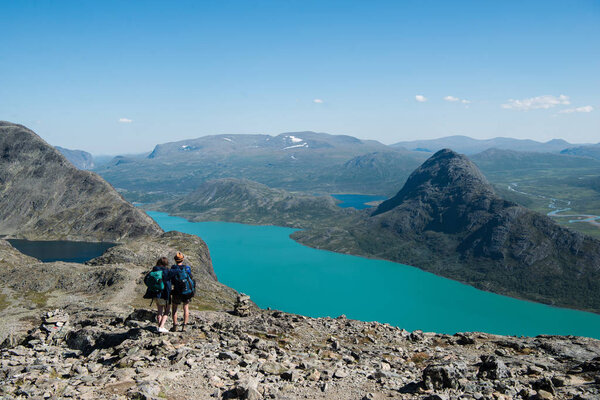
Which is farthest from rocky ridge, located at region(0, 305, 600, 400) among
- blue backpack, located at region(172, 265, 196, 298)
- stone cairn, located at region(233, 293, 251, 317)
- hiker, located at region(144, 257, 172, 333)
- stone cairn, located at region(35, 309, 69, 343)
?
stone cairn, located at region(233, 293, 251, 317)

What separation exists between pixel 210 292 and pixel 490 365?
3949 inches

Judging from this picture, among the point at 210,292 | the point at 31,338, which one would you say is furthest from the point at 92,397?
the point at 210,292

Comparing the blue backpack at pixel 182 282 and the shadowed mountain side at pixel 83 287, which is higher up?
the blue backpack at pixel 182 282

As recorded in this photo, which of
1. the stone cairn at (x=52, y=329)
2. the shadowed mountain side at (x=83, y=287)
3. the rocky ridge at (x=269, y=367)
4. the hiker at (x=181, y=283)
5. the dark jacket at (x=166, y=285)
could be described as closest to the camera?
the rocky ridge at (x=269, y=367)

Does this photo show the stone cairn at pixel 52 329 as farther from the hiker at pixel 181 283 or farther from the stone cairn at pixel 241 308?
the stone cairn at pixel 241 308

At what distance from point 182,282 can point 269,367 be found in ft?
25.5

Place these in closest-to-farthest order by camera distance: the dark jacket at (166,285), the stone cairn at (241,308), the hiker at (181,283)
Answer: the dark jacket at (166,285) → the hiker at (181,283) → the stone cairn at (241,308)

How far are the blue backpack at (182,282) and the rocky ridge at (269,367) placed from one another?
3005mm

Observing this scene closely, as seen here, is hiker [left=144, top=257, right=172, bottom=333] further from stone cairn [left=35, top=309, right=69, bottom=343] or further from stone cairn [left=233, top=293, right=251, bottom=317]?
stone cairn [left=233, top=293, right=251, bottom=317]

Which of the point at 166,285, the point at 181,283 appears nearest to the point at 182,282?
the point at 181,283

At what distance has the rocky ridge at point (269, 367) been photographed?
60.3 ft

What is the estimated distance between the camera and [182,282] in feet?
80.6

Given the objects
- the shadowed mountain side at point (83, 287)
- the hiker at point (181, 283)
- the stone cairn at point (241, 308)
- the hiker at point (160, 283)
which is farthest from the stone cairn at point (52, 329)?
the shadowed mountain side at point (83, 287)

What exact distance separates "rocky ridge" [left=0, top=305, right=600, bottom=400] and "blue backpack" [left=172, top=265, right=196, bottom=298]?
301 cm
